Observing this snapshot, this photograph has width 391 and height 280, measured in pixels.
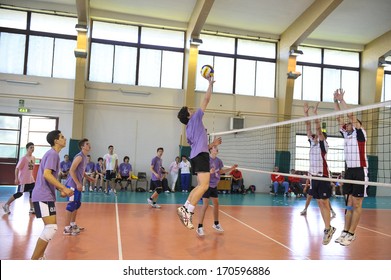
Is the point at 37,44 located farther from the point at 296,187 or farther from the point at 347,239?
the point at 347,239

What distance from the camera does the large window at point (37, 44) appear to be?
14.5 metres

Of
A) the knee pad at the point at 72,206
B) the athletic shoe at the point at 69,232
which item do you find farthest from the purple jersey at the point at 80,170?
the athletic shoe at the point at 69,232

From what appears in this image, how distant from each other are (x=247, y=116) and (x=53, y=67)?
29.6 feet

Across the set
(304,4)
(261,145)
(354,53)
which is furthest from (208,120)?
(354,53)

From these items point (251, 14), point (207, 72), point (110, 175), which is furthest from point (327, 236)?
point (251, 14)

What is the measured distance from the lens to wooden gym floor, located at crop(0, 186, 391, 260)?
16.1 ft

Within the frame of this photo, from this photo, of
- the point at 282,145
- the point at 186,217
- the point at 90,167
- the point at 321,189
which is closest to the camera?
the point at 186,217

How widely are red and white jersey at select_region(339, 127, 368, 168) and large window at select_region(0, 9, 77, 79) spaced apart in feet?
41.7

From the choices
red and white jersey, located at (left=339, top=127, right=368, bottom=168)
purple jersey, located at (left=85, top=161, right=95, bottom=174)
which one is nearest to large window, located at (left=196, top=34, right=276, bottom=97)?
purple jersey, located at (left=85, top=161, right=95, bottom=174)

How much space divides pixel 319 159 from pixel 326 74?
12968mm

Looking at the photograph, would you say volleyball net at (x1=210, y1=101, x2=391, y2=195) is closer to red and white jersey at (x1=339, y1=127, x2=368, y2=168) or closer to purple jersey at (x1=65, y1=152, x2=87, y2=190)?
purple jersey at (x1=65, y1=152, x2=87, y2=190)

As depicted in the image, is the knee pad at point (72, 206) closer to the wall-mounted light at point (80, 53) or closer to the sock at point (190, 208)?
the sock at point (190, 208)

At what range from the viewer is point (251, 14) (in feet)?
49.5

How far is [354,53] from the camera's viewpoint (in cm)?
1825
